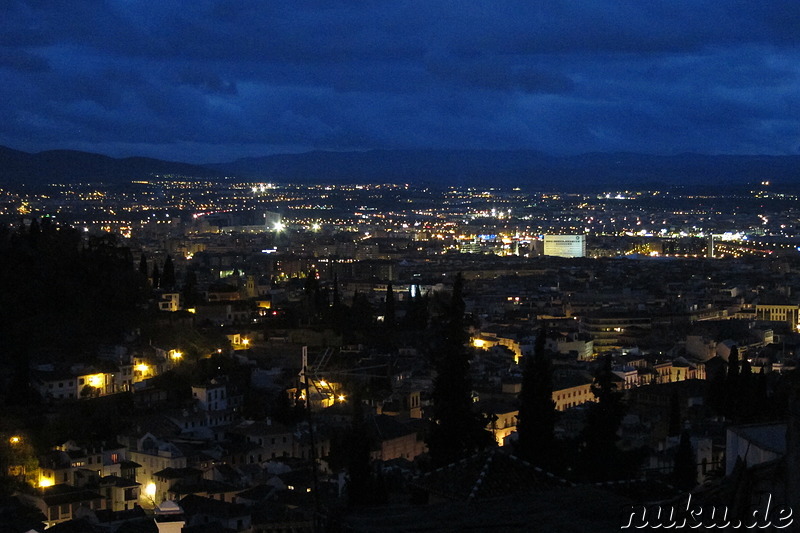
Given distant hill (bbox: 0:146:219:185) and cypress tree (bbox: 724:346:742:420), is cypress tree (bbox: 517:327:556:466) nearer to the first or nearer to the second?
cypress tree (bbox: 724:346:742:420)

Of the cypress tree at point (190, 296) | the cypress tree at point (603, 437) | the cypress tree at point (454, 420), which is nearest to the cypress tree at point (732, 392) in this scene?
the cypress tree at point (603, 437)

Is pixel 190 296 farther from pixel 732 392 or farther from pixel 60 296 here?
pixel 732 392

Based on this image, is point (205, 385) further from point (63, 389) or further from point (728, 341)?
point (728, 341)

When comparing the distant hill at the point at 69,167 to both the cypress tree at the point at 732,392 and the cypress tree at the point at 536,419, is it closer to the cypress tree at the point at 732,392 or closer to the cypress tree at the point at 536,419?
the cypress tree at the point at 732,392

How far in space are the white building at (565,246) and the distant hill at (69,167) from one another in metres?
38.9

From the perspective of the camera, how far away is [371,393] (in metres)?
30.1

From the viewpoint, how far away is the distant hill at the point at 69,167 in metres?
110

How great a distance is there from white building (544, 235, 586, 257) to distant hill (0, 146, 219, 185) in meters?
38.9

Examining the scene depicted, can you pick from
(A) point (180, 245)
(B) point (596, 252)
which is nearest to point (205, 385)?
(A) point (180, 245)

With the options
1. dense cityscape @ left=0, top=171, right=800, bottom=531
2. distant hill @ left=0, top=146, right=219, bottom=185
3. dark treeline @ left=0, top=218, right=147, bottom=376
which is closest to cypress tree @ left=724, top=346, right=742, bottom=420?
dense cityscape @ left=0, top=171, right=800, bottom=531

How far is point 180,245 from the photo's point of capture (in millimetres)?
86688

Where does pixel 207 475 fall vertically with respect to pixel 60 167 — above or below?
below

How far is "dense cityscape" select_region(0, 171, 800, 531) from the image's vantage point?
9.79 meters

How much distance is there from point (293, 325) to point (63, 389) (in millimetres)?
10031
